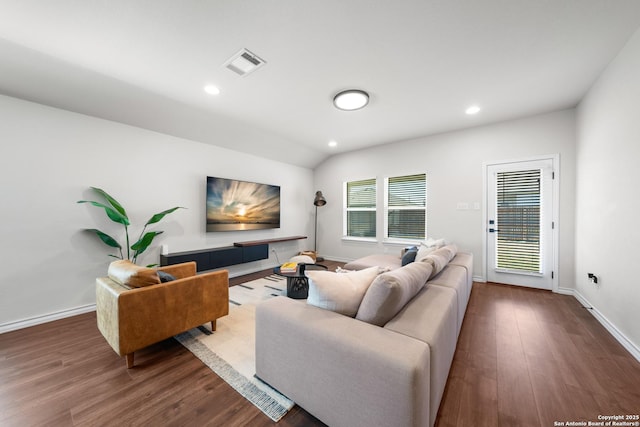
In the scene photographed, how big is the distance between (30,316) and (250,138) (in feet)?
11.5

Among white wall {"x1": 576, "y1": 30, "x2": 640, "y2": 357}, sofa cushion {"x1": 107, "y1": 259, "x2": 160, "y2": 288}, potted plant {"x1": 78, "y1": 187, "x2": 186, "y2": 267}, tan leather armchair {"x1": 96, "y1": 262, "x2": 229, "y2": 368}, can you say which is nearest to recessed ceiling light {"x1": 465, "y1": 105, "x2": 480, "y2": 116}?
white wall {"x1": 576, "y1": 30, "x2": 640, "y2": 357}

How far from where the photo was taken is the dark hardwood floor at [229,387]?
4.33 ft

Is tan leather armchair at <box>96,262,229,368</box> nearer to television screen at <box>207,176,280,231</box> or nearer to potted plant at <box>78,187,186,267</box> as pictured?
potted plant at <box>78,187,186,267</box>

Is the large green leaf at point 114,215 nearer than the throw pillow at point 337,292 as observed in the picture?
No

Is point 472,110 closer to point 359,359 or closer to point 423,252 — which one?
point 423,252

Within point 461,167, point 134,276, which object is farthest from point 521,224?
point 134,276

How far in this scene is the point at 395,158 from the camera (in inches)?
187

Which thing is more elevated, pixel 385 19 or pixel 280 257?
pixel 385 19

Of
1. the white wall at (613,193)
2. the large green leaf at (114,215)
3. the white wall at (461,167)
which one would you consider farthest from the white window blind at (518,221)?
the large green leaf at (114,215)

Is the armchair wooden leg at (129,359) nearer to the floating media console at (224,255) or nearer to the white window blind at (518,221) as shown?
the floating media console at (224,255)

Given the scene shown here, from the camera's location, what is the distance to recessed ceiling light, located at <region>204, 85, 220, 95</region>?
8.73 feet

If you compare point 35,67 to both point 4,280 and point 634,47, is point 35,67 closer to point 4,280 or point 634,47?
point 4,280

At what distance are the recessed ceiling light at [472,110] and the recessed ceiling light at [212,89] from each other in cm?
337

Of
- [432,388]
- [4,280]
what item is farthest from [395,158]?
[4,280]
